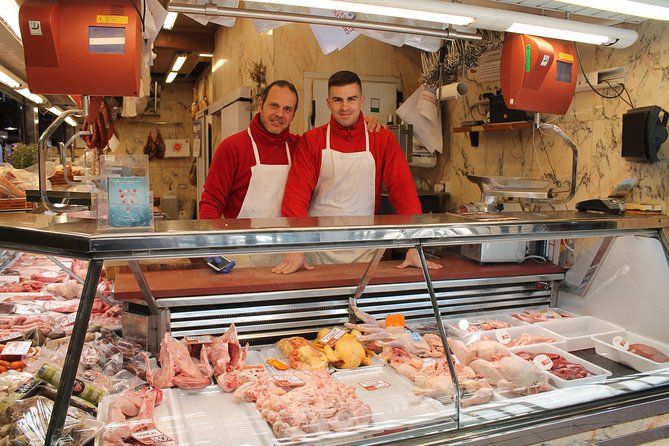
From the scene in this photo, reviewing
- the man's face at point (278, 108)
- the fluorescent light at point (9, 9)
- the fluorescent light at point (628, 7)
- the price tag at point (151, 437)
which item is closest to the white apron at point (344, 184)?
the man's face at point (278, 108)

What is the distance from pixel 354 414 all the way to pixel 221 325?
83 cm

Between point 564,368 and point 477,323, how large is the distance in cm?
54

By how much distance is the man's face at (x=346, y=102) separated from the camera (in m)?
3.82

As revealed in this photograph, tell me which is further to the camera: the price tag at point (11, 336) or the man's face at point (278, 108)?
the man's face at point (278, 108)

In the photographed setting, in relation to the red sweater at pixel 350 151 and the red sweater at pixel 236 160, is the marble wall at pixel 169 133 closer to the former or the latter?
the red sweater at pixel 236 160

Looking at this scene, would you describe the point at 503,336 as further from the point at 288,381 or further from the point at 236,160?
the point at 236,160

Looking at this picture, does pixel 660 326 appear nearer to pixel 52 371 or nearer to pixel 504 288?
pixel 504 288

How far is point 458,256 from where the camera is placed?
273cm

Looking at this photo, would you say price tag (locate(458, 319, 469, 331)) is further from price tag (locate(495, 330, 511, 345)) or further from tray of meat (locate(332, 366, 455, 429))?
tray of meat (locate(332, 366, 455, 429))

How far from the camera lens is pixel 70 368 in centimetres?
161

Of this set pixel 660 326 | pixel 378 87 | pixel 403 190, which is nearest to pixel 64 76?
pixel 403 190

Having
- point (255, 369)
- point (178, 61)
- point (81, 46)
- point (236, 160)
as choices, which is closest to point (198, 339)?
point (255, 369)

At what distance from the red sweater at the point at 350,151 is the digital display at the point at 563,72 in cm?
120

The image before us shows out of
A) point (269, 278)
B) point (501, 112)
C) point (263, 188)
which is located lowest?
point (269, 278)
